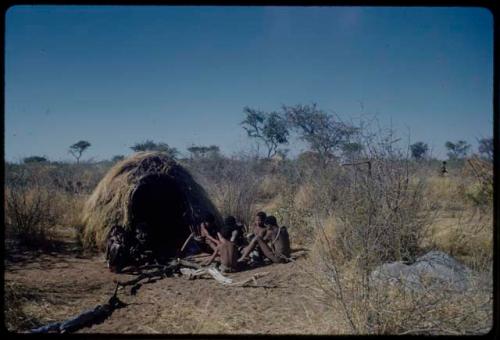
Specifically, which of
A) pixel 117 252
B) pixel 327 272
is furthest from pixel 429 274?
pixel 117 252

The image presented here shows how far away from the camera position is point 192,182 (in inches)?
371

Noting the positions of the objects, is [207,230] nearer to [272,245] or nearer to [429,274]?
[272,245]

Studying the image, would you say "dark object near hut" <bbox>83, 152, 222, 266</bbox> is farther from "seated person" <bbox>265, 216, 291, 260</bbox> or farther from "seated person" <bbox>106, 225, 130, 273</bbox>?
"seated person" <bbox>265, 216, 291, 260</bbox>

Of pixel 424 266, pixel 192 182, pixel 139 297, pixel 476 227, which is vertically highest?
pixel 192 182

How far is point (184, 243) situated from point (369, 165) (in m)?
3.92

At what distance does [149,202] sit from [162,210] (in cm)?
35

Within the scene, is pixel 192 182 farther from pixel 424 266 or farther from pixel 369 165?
pixel 424 266

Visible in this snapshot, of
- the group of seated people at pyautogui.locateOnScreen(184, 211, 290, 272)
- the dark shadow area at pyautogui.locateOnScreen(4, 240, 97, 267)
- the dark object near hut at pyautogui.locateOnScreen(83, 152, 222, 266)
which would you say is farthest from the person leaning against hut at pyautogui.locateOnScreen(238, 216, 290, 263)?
the dark shadow area at pyautogui.locateOnScreen(4, 240, 97, 267)

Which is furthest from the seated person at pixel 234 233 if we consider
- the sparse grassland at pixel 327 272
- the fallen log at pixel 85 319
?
the fallen log at pixel 85 319

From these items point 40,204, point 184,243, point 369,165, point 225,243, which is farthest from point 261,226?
point 40,204

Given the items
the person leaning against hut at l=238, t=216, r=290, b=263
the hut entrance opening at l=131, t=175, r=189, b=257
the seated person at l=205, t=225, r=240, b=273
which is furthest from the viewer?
the hut entrance opening at l=131, t=175, r=189, b=257

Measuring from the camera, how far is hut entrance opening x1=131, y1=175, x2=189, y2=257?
8.84 m

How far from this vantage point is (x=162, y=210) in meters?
9.66

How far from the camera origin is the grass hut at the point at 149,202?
8.41 metres
